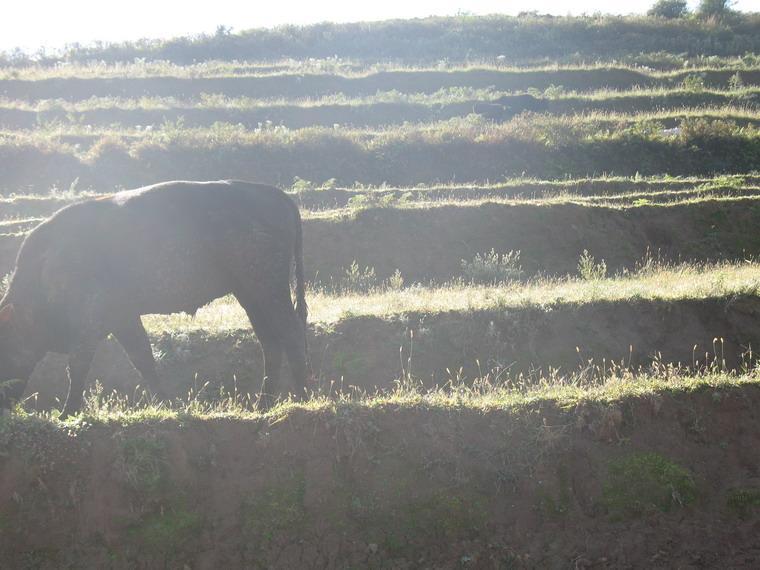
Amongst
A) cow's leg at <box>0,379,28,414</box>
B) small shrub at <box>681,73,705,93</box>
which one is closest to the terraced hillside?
cow's leg at <box>0,379,28,414</box>

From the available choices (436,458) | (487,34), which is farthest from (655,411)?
(487,34)

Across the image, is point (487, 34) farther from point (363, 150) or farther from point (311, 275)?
point (311, 275)

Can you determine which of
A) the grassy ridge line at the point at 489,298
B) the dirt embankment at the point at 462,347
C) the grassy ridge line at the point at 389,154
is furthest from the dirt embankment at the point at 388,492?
the grassy ridge line at the point at 389,154

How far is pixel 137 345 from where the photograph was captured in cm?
980

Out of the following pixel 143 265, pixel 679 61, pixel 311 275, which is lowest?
pixel 311 275

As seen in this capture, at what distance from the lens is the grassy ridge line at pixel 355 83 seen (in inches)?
1532

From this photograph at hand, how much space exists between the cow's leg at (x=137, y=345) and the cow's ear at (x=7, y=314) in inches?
48.6

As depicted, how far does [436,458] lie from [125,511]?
3497 millimetres

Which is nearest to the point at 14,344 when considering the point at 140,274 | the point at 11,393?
the point at 11,393

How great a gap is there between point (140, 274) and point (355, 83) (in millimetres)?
34038

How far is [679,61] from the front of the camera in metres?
44.9

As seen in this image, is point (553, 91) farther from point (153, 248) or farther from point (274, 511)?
point (274, 511)

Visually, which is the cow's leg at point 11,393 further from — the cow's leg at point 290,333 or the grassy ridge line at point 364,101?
the grassy ridge line at point 364,101

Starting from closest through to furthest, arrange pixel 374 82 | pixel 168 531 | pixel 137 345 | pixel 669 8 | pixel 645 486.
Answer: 1. pixel 168 531
2. pixel 645 486
3. pixel 137 345
4. pixel 374 82
5. pixel 669 8
